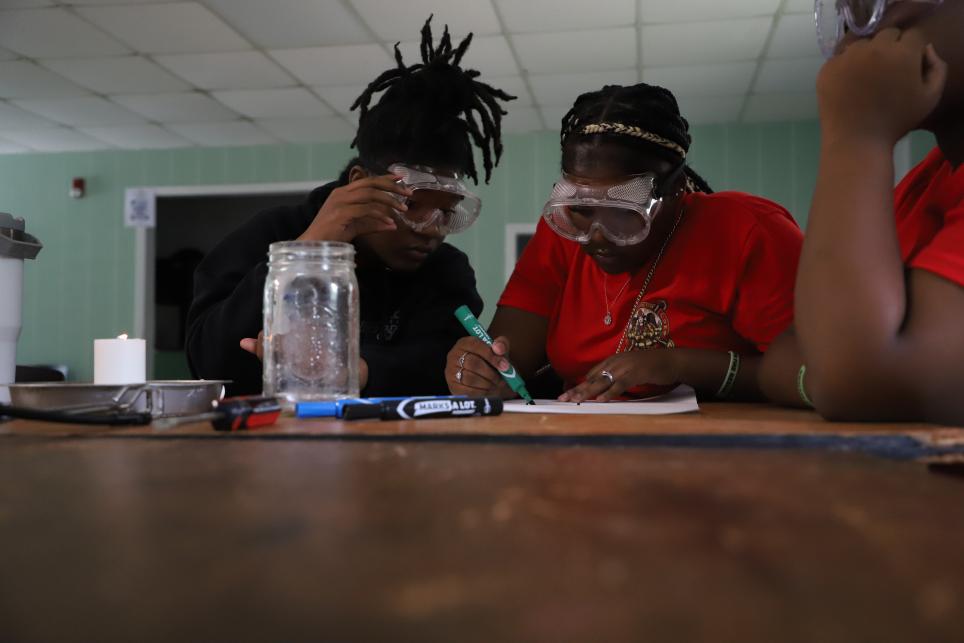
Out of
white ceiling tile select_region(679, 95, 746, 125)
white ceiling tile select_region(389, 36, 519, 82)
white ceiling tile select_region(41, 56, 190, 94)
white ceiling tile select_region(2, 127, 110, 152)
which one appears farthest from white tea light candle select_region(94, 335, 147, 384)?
white ceiling tile select_region(2, 127, 110, 152)

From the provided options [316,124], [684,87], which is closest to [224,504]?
[684,87]

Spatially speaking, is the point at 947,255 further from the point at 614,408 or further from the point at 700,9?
the point at 700,9

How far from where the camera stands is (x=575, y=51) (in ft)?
Answer: 11.7

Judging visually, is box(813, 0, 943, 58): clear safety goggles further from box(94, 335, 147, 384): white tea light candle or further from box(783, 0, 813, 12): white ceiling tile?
box(783, 0, 813, 12): white ceiling tile

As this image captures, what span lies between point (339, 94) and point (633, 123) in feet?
10.8

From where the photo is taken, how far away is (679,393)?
1.07 m

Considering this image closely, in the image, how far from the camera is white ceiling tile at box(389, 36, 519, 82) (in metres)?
3.46

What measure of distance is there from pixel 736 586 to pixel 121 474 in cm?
34

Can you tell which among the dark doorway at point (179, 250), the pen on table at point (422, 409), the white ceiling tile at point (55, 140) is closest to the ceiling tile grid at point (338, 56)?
the white ceiling tile at point (55, 140)

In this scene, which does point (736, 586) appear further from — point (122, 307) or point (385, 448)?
point (122, 307)

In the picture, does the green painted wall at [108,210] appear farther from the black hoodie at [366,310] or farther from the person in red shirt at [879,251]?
the person in red shirt at [879,251]

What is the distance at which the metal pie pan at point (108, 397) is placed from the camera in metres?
0.72

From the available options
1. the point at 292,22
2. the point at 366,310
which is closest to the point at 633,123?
the point at 366,310

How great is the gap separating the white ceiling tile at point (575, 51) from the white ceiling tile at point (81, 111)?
2.57m
